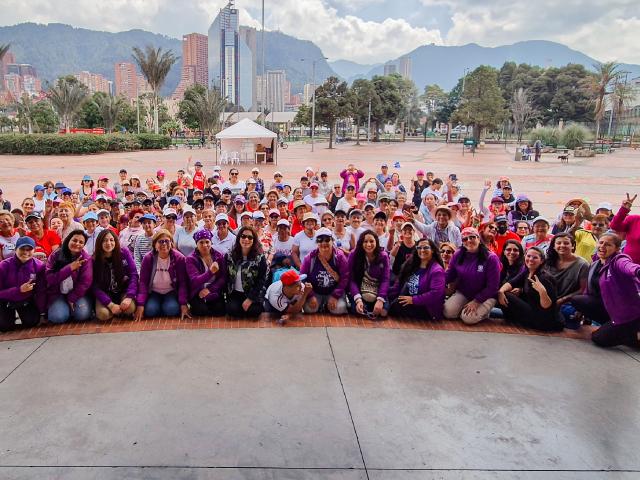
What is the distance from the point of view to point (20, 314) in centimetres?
546

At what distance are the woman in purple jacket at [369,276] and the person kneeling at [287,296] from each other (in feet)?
2.00

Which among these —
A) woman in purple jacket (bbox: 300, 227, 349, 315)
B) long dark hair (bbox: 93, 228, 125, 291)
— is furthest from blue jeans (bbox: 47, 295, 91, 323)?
woman in purple jacket (bbox: 300, 227, 349, 315)

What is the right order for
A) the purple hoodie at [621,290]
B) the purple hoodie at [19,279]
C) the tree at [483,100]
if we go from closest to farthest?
the purple hoodie at [621,290]
the purple hoodie at [19,279]
the tree at [483,100]

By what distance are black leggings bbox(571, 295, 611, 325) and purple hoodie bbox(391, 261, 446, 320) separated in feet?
4.77

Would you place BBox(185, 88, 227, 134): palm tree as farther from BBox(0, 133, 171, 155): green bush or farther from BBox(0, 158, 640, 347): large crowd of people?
BBox(0, 158, 640, 347): large crowd of people

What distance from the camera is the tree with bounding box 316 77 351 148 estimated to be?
174 ft

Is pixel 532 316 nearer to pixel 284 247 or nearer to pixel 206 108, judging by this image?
pixel 284 247

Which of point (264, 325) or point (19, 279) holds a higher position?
point (19, 279)

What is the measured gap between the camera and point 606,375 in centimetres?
460

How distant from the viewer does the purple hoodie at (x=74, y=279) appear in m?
5.42

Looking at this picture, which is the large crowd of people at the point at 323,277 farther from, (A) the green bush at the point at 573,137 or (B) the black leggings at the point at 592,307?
(A) the green bush at the point at 573,137

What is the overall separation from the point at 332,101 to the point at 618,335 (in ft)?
165

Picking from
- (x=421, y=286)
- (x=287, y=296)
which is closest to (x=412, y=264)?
(x=421, y=286)

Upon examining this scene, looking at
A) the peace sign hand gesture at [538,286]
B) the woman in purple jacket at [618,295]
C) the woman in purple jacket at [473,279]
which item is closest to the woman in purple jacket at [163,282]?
the woman in purple jacket at [473,279]
